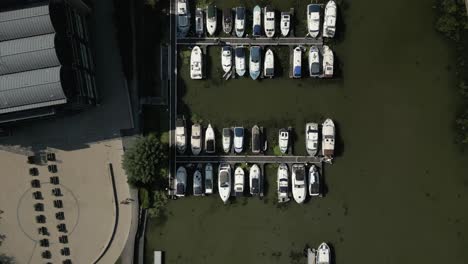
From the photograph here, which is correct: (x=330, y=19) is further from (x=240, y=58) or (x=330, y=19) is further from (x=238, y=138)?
(x=238, y=138)

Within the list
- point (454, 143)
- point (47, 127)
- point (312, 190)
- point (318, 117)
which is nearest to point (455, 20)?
point (454, 143)

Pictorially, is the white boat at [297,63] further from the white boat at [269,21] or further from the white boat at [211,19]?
the white boat at [211,19]

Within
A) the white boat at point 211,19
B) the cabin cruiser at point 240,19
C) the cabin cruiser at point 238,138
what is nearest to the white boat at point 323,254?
the cabin cruiser at point 238,138

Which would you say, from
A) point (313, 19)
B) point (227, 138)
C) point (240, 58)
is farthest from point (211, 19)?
point (227, 138)

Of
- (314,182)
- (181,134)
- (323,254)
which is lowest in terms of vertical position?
(323,254)

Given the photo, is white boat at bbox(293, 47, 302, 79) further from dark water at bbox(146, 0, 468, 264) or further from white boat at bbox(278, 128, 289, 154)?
white boat at bbox(278, 128, 289, 154)

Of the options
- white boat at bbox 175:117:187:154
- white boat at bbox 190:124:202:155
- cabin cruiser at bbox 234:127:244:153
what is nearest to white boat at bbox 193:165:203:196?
white boat at bbox 190:124:202:155
